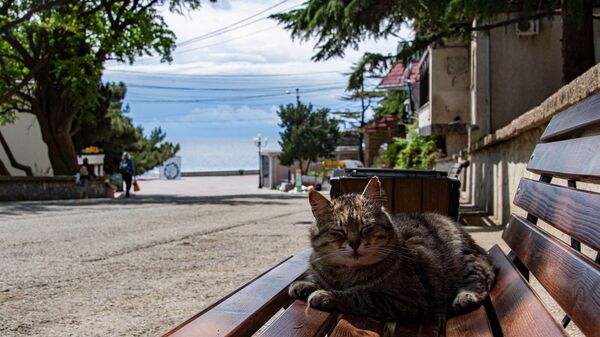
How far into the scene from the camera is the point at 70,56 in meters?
30.6

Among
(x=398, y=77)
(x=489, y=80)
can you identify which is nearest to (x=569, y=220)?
(x=489, y=80)

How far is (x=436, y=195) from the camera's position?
6051 mm

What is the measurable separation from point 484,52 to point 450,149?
8456 mm

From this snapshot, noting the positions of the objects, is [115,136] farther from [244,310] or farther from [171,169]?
[244,310]

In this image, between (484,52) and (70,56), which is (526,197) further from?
(70,56)

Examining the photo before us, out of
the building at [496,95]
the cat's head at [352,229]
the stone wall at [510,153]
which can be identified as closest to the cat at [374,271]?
the cat's head at [352,229]

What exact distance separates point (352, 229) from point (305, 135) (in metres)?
61.8

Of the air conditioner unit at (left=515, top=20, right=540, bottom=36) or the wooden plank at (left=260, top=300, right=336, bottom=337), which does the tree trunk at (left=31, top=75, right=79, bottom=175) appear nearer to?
the air conditioner unit at (left=515, top=20, right=540, bottom=36)

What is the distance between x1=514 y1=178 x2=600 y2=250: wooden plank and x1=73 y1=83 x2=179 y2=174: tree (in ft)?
104

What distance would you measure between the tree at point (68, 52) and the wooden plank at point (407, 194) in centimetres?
2472

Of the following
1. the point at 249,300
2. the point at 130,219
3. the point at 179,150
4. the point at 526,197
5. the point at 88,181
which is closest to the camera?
the point at 249,300

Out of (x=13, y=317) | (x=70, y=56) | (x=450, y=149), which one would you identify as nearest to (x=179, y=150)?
(x=70, y=56)

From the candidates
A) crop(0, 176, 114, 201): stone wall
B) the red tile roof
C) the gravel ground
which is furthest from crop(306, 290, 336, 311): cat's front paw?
the red tile roof

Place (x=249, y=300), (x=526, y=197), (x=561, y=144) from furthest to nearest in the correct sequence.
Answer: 1. (x=526, y=197)
2. (x=561, y=144)
3. (x=249, y=300)
